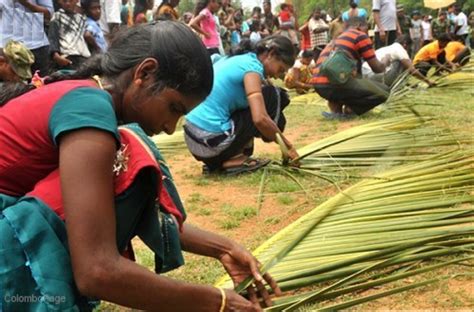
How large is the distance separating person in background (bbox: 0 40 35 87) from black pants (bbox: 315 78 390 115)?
2.51 metres

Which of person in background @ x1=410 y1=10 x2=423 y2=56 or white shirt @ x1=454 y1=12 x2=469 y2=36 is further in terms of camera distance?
person in background @ x1=410 y1=10 x2=423 y2=56

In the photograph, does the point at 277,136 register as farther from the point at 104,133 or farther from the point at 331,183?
the point at 104,133

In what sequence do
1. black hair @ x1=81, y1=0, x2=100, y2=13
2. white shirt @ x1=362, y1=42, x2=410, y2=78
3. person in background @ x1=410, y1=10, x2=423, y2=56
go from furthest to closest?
person in background @ x1=410, y1=10, x2=423, y2=56 → white shirt @ x1=362, y1=42, x2=410, y2=78 → black hair @ x1=81, y1=0, x2=100, y2=13

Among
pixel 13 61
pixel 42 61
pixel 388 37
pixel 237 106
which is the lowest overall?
pixel 388 37

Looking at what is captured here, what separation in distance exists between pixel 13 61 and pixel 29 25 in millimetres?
516

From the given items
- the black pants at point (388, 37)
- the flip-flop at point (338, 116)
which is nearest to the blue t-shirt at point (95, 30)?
the flip-flop at point (338, 116)

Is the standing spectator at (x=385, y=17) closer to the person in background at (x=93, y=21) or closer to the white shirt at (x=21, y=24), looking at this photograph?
the person in background at (x=93, y=21)

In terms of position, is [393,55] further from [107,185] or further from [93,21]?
[107,185]

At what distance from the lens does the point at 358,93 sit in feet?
15.8

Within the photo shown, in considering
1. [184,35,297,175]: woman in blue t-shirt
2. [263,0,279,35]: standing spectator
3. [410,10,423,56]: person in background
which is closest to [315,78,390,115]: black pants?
[184,35,297,175]: woman in blue t-shirt

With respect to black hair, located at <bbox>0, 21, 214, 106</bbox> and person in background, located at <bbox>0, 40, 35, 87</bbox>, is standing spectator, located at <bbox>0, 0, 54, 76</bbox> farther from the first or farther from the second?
black hair, located at <bbox>0, 21, 214, 106</bbox>

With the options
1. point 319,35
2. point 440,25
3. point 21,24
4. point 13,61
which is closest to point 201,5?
point 21,24

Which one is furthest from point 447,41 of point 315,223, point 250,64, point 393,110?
point 315,223

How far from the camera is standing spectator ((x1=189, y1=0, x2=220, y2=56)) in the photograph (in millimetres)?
5859
